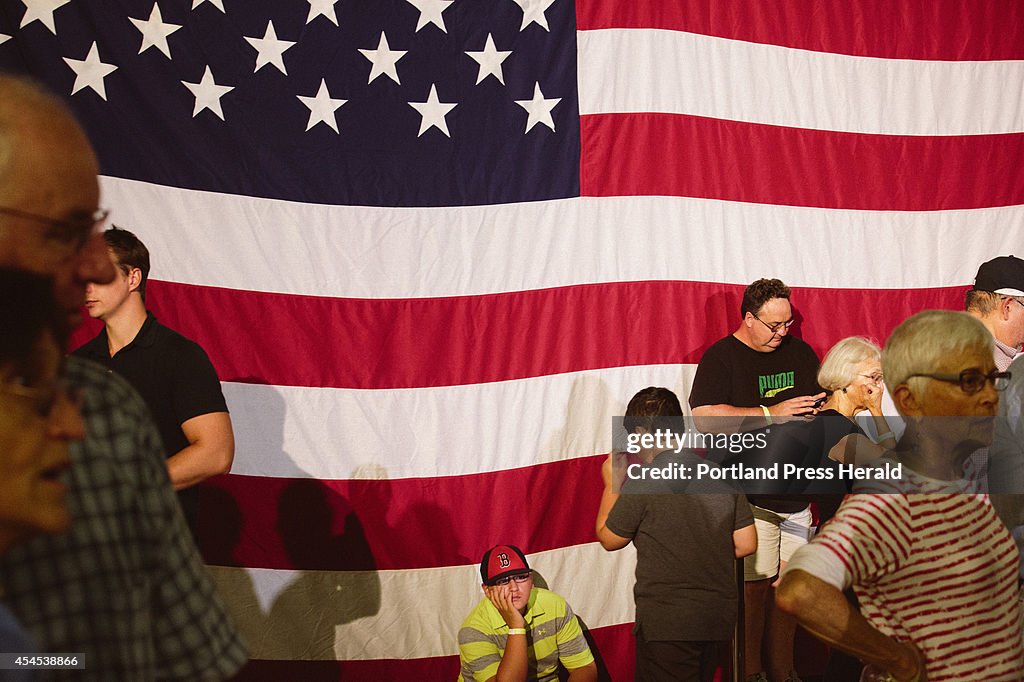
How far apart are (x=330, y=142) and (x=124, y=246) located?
1.21 meters

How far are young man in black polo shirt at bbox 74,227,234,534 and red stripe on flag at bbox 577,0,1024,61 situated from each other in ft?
6.67

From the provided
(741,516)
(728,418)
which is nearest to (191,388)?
(741,516)

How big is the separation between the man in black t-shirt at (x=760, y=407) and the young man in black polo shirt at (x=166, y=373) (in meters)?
1.84

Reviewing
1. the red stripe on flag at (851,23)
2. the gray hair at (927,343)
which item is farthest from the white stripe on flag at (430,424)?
the gray hair at (927,343)

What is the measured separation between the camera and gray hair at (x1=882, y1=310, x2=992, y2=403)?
1196 millimetres

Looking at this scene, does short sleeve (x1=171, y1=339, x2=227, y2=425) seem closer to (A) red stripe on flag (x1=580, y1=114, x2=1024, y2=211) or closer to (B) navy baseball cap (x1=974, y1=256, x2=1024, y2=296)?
(A) red stripe on flag (x1=580, y1=114, x2=1024, y2=211)

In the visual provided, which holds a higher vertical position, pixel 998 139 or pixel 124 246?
pixel 998 139

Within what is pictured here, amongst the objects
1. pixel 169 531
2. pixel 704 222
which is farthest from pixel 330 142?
pixel 169 531

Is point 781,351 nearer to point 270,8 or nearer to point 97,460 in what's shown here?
point 270,8

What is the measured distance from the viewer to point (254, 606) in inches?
117

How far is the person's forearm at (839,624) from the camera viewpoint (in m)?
1.09

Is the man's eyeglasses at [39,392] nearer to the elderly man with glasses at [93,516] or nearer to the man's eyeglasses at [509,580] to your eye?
the elderly man with glasses at [93,516]

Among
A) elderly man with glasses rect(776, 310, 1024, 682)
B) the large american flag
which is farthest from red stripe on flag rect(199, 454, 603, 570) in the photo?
elderly man with glasses rect(776, 310, 1024, 682)

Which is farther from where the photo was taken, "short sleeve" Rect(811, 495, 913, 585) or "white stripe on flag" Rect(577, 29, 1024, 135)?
"white stripe on flag" Rect(577, 29, 1024, 135)
